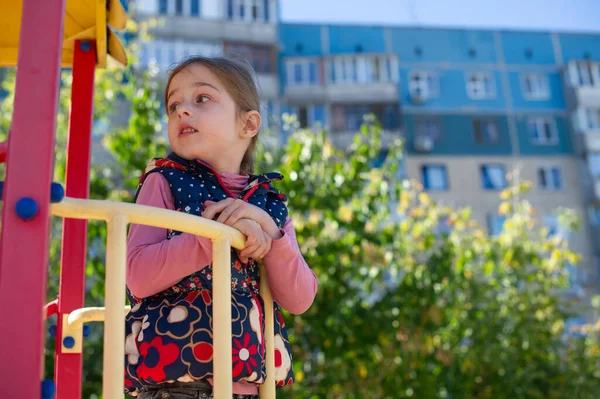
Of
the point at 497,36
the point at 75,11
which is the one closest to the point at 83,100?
the point at 75,11

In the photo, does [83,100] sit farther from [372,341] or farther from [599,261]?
[599,261]

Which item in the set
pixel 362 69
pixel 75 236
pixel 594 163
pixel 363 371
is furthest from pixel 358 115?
pixel 75 236

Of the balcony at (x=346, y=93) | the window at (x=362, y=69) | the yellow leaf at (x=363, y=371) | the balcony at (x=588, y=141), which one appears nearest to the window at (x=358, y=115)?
the balcony at (x=346, y=93)

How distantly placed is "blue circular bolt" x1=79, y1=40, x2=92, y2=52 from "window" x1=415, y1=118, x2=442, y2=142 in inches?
800

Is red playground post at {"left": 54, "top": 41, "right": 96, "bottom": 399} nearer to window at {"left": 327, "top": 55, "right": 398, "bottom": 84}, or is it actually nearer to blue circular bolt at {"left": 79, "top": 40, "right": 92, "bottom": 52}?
blue circular bolt at {"left": 79, "top": 40, "right": 92, "bottom": 52}

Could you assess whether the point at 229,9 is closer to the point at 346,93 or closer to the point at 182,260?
the point at 346,93

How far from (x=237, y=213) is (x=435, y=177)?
68.3ft

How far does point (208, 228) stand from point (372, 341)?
4980 mm

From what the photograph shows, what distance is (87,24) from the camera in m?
2.38

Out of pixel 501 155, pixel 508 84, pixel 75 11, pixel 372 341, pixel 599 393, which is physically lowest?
pixel 599 393

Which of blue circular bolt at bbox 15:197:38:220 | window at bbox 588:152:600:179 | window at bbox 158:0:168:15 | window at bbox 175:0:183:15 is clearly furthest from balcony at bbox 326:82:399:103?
blue circular bolt at bbox 15:197:38:220

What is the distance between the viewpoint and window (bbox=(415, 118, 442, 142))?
2234 cm

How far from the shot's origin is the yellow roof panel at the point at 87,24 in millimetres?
2281

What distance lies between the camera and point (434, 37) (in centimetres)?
2394
